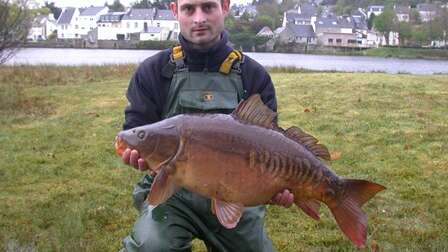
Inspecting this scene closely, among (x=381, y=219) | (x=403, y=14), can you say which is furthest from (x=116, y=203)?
(x=403, y=14)

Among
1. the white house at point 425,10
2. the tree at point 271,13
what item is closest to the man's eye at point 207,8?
the tree at point 271,13

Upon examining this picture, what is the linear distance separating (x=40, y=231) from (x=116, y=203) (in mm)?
1243

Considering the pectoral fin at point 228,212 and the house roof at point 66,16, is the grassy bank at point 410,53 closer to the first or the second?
the house roof at point 66,16

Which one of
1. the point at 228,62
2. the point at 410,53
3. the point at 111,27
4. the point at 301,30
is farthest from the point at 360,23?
the point at 228,62

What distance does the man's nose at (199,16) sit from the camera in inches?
149

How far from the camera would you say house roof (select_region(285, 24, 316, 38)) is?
85250 millimetres

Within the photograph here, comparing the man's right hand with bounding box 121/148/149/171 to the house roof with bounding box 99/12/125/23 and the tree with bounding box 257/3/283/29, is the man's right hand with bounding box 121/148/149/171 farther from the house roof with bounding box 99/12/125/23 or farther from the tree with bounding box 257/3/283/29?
the house roof with bounding box 99/12/125/23

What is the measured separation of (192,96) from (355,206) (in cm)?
134

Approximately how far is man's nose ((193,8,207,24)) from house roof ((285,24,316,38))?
271ft

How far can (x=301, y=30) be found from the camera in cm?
8694

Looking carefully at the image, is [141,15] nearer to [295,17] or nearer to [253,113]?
[295,17]

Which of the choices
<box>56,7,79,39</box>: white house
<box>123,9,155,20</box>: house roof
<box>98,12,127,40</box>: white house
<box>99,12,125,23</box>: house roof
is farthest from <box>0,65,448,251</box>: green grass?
<box>56,7,79,39</box>: white house

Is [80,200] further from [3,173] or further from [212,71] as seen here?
[212,71]

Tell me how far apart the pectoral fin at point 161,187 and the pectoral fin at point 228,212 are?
0.85ft
